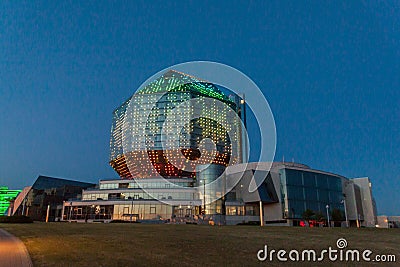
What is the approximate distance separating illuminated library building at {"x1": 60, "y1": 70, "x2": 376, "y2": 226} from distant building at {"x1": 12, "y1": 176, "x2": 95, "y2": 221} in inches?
732

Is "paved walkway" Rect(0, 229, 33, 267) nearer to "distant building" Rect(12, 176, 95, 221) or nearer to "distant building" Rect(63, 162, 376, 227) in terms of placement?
"distant building" Rect(63, 162, 376, 227)

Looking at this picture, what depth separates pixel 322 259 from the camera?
35.9ft

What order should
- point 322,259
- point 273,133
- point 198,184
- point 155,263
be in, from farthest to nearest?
point 198,184, point 273,133, point 322,259, point 155,263

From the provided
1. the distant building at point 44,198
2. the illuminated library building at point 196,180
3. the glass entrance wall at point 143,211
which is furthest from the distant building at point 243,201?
the distant building at point 44,198

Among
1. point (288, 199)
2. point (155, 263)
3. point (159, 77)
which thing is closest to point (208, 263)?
point (155, 263)

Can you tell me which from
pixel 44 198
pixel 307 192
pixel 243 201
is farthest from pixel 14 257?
pixel 44 198

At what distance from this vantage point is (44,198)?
9406 cm

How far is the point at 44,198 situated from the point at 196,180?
47.1 meters

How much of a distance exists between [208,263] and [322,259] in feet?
13.4

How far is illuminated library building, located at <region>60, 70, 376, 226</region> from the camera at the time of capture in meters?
66.8

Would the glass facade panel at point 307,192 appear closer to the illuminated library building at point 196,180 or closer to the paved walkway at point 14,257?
the illuminated library building at point 196,180

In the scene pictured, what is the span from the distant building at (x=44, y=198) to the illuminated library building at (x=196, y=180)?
18.6m

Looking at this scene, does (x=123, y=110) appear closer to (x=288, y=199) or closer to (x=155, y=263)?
(x=288, y=199)

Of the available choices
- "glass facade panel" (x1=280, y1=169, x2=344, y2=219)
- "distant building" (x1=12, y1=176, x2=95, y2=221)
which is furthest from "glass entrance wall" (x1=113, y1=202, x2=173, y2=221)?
"distant building" (x1=12, y1=176, x2=95, y2=221)
